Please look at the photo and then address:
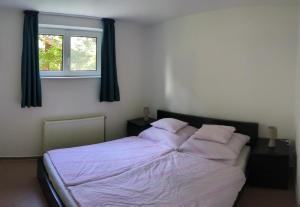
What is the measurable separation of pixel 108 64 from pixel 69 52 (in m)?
0.61

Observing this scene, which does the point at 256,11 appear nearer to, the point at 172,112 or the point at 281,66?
the point at 281,66

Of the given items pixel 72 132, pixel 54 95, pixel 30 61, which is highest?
pixel 30 61

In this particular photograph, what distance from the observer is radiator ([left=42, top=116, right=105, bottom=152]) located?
13.1 ft

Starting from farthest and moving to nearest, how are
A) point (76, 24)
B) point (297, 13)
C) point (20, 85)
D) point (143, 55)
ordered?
point (143, 55)
point (76, 24)
point (20, 85)
point (297, 13)

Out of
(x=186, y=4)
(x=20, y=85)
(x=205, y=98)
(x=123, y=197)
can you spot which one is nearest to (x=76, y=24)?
(x=20, y=85)

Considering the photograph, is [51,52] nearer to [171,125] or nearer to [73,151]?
[73,151]

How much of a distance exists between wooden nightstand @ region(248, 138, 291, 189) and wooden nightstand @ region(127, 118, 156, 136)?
172 cm

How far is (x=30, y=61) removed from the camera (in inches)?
149

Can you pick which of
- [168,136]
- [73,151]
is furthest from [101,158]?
[168,136]

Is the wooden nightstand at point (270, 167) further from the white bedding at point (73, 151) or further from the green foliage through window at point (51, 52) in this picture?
the green foliage through window at point (51, 52)

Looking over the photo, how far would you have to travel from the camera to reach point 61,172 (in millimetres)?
2664

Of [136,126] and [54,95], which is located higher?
[54,95]

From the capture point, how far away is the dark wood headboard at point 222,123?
3.44 meters

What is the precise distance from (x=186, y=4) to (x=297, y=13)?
125cm
